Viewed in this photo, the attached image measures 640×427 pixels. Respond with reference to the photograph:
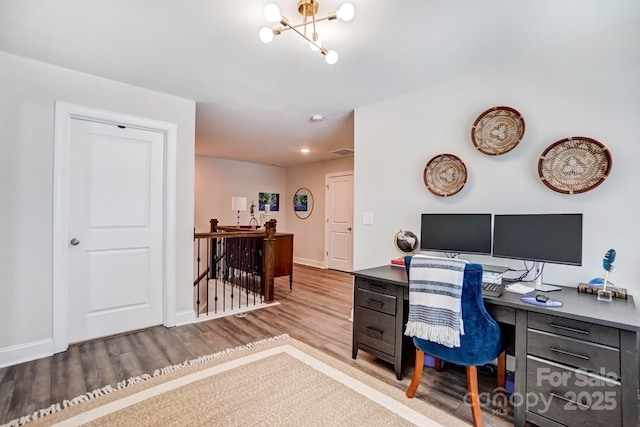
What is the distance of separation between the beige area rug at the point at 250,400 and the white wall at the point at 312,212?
452 centimetres

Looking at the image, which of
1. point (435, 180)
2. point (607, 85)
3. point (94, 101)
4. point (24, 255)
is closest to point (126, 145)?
point (94, 101)

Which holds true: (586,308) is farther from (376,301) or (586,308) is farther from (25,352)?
(25,352)

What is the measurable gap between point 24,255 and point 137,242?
0.81 meters

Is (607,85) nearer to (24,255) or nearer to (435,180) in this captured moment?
(435,180)

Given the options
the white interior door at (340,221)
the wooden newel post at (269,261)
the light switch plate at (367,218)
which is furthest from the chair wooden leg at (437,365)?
the white interior door at (340,221)

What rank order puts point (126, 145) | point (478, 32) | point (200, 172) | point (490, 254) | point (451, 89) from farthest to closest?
1. point (200, 172)
2. point (126, 145)
3. point (451, 89)
4. point (490, 254)
5. point (478, 32)

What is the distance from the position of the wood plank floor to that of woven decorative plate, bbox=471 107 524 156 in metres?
1.75

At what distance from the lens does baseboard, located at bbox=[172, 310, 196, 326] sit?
10.3 feet

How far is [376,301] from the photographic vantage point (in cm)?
229

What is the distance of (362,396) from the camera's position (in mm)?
1943

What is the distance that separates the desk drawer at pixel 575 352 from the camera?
1385mm

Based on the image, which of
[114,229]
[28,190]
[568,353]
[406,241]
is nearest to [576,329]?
[568,353]

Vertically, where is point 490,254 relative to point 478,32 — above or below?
below

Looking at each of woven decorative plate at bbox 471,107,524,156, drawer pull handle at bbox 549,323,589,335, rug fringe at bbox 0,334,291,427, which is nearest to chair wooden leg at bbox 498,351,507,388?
drawer pull handle at bbox 549,323,589,335
